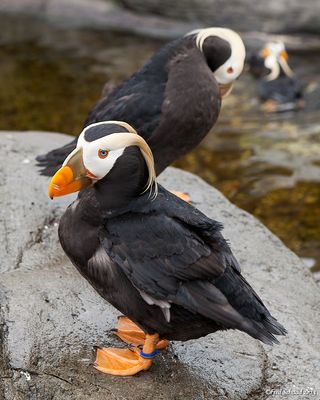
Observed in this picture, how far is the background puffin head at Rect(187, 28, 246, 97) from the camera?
5465 millimetres

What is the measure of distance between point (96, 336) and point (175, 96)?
6.10 ft

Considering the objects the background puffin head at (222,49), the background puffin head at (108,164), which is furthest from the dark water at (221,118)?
the background puffin head at (108,164)

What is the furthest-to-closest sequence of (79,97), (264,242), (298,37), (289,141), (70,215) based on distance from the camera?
1. (298,37)
2. (79,97)
3. (289,141)
4. (264,242)
5. (70,215)

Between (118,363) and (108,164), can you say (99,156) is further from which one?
(118,363)

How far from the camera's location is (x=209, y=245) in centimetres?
359

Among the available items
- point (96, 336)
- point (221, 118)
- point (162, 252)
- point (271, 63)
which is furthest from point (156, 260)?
point (271, 63)

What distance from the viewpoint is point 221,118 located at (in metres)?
9.24

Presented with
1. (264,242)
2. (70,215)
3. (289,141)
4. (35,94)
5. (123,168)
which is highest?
(123,168)

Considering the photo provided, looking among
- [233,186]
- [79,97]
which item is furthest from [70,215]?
[79,97]

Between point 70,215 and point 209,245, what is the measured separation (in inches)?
26.7

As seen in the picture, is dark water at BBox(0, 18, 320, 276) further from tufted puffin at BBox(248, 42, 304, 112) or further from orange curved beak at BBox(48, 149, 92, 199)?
orange curved beak at BBox(48, 149, 92, 199)

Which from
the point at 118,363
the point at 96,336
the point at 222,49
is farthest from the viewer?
the point at 222,49

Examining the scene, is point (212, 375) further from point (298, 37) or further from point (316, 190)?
point (298, 37)

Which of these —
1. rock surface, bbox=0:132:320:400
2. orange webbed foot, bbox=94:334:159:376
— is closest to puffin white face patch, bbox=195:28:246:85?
rock surface, bbox=0:132:320:400
